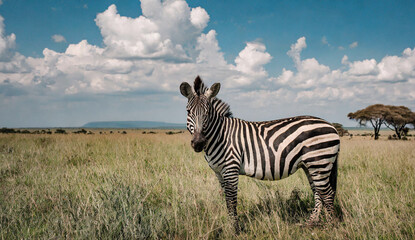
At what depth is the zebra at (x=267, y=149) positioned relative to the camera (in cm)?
429

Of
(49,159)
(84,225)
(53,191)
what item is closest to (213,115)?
(84,225)

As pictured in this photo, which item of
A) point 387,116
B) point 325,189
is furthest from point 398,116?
point 325,189

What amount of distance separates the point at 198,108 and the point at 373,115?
1632 inches

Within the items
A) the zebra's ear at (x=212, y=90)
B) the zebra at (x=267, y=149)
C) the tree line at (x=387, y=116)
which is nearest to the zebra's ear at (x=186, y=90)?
the zebra at (x=267, y=149)

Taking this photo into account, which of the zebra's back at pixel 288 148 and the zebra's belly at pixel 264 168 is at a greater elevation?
the zebra's back at pixel 288 148

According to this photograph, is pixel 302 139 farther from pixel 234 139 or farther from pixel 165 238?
pixel 165 238

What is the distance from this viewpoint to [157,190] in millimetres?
5887

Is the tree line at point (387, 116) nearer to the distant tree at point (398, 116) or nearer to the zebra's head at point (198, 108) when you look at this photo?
the distant tree at point (398, 116)

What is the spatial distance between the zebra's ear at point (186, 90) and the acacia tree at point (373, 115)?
40.1m

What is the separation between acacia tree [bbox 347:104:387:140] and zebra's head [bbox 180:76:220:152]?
40.0m

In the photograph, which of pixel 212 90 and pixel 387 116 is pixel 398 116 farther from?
pixel 212 90

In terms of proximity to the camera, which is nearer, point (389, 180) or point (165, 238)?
point (165, 238)

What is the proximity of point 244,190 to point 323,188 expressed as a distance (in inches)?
89.5

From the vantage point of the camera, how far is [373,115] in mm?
37156
